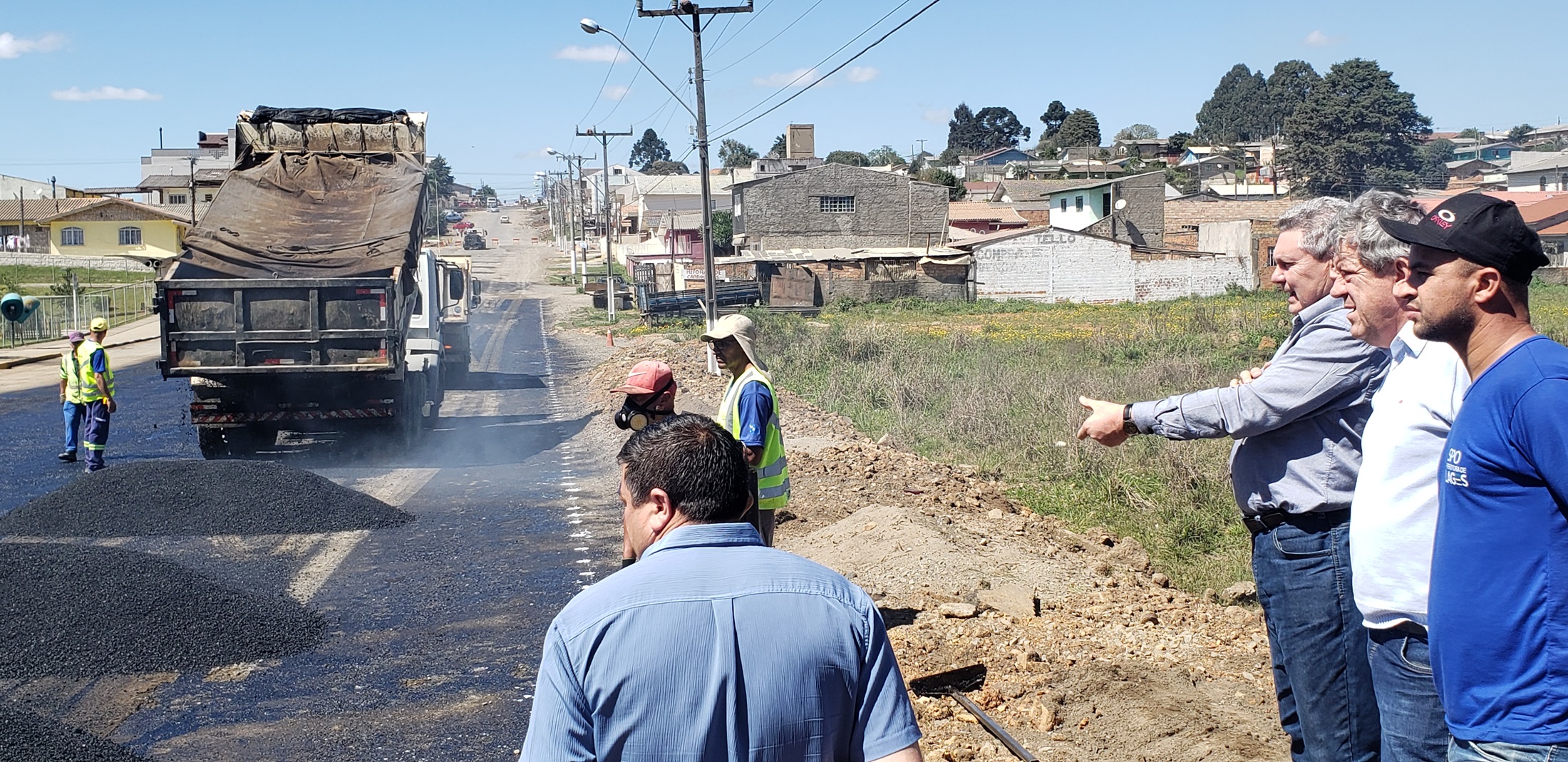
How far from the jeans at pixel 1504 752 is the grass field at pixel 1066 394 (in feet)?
16.5

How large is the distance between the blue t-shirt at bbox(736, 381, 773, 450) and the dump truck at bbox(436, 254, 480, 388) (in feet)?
48.9

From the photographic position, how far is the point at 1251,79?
577ft

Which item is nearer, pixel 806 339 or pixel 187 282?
pixel 187 282

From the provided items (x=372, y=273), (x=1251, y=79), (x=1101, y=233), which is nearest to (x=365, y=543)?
(x=372, y=273)

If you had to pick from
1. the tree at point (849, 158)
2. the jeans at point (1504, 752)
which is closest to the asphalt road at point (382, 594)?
the jeans at point (1504, 752)

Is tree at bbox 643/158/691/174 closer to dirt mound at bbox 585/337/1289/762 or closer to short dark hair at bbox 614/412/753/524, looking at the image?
dirt mound at bbox 585/337/1289/762

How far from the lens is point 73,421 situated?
1390 centimetres

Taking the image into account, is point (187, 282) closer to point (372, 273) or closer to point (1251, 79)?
point (372, 273)

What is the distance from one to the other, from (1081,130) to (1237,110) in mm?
46226

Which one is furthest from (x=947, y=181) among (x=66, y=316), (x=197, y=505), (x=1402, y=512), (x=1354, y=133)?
(x=1402, y=512)

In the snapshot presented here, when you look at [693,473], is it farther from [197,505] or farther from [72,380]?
[72,380]

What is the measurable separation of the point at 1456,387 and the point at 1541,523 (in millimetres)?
Result: 560

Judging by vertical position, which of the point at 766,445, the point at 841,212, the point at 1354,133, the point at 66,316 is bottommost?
the point at 766,445

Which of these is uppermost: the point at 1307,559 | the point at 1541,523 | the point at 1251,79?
the point at 1251,79
